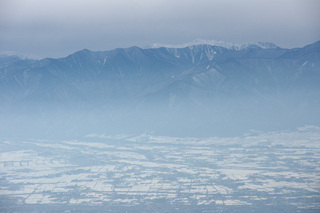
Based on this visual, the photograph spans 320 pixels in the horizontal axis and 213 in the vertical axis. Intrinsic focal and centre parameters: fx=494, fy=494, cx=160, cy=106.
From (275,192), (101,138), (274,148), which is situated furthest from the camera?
(101,138)

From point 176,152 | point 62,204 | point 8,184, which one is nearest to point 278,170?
point 176,152

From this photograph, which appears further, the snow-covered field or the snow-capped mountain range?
the snow-capped mountain range

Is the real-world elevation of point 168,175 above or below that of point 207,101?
below

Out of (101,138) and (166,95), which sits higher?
(166,95)

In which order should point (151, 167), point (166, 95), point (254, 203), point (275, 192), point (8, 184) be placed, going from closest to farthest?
point (254, 203), point (275, 192), point (8, 184), point (151, 167), point (166, 95)

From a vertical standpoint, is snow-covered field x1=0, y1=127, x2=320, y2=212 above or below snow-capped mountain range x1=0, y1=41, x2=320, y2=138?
below

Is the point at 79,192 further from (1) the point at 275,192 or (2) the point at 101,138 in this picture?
(2) the point at 101,138

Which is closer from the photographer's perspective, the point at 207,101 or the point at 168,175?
the point at 168,175

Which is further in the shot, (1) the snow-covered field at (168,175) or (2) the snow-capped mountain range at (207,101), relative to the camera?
(2) the snow-capped mountain range at (207,101)
